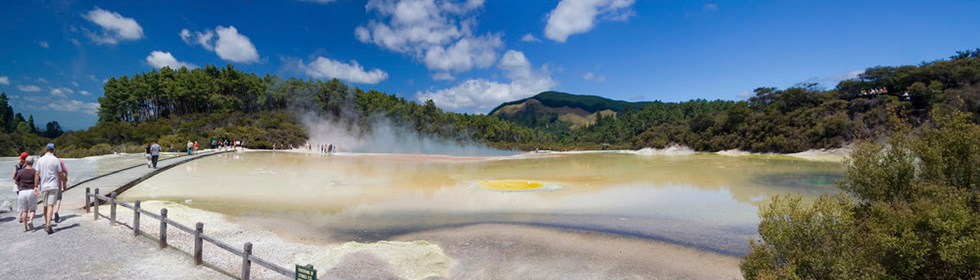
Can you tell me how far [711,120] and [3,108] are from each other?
10454 cm

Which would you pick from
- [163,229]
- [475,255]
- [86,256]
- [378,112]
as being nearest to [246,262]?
[163,229]

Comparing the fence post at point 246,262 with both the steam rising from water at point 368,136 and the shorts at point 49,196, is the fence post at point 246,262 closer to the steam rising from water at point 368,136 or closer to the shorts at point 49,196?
the shorts at point 49,196

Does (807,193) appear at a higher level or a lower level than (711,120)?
lower

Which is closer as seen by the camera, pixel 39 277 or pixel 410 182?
pixel 39 277

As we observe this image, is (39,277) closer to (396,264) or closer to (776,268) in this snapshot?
(396,264)

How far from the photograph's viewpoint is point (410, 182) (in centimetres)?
2161

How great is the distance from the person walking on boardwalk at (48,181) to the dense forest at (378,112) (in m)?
32.8

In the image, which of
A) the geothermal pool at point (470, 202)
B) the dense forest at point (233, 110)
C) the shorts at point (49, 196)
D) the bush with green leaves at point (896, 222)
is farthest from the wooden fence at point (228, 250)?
the dense forest at point (233, 110)

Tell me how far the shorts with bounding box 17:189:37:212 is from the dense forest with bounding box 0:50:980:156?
32.7m

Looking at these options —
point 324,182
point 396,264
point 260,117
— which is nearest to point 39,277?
point 396,264

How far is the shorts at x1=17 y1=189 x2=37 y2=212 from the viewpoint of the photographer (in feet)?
26.6

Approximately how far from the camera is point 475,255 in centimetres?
925

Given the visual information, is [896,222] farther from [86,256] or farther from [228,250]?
[86,256]

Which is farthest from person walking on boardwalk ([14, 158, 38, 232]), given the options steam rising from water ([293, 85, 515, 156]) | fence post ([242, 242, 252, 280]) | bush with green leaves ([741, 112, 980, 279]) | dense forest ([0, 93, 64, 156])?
steam rising from water ([293, 85, 515, 156])
